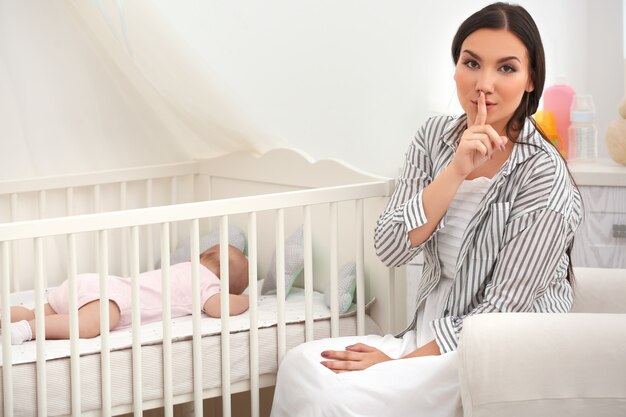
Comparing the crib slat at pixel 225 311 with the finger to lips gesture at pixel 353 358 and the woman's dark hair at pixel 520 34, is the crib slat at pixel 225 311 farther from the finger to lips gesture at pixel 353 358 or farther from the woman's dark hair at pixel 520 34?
the woman's dark hair at pixel 520 34

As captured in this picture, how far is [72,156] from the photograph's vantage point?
110 inches

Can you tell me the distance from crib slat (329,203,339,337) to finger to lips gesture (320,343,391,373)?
1.00ft

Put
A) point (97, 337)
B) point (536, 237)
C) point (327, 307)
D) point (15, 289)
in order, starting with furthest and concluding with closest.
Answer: point (15, 289) → point (327, 307) → point (97, 337) → point (536, 237)

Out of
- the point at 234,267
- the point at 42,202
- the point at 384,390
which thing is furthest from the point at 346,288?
the point at 42,202

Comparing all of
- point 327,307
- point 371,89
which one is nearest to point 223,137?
point 371,89

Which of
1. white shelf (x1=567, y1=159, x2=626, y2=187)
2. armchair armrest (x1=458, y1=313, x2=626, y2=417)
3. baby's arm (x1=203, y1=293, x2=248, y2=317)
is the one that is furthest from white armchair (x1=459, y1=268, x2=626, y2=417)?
white shelf (x1=567, y1=159, x2=626, y2=187)

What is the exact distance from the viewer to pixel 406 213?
5.94ft

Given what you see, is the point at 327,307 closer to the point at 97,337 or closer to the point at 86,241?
the point at 97,337

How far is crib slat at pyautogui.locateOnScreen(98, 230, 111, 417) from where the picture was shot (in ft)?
6.14

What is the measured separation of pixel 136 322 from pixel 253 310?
252 millimetres

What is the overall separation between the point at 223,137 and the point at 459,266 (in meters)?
1.13

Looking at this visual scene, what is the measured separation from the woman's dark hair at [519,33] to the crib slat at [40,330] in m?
0.87

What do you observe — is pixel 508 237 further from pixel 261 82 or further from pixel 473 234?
pixel 261 82

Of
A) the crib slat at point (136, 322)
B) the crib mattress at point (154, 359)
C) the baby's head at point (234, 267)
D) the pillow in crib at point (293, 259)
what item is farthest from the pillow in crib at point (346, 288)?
the crib slat at point (136, 322)
